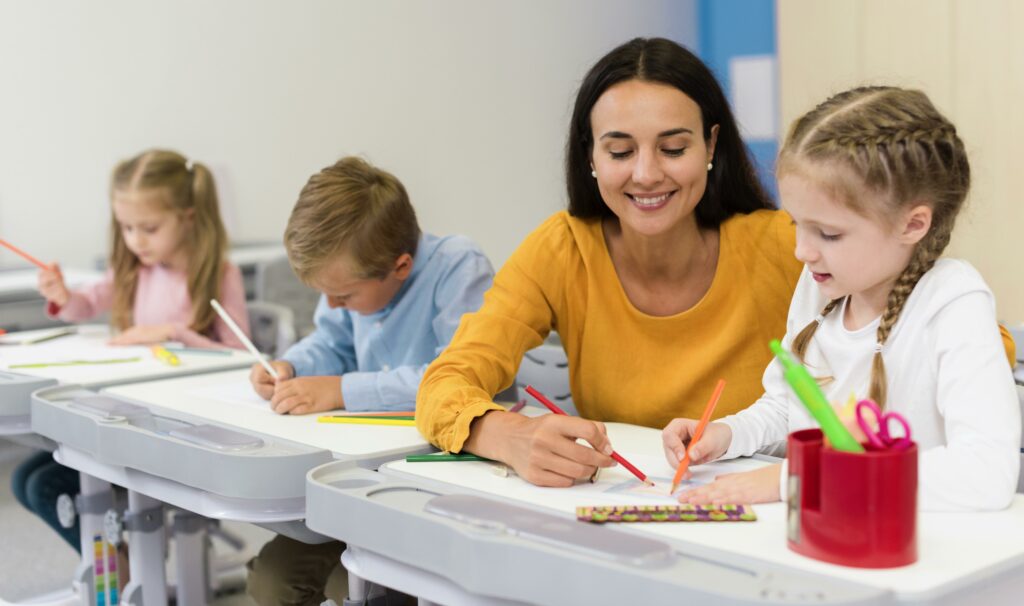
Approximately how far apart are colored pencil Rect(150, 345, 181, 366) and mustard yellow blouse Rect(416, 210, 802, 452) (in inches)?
27.4

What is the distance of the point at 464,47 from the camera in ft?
15.5

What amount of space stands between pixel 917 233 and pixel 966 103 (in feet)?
8.14

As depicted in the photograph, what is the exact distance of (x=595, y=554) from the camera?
952 millimetres

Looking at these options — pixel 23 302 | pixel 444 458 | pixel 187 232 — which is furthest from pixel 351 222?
pixel 23 302

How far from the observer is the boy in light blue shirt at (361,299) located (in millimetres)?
1733

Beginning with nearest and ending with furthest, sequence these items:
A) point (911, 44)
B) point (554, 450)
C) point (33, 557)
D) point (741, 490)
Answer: point (741, 490) → point (554, 450) → point (33, 557) → point (911, 44)

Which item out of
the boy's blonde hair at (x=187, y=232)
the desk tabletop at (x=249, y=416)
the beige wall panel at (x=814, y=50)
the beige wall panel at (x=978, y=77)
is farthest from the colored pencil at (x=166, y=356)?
the beige wall panel at (x=814, y=50)

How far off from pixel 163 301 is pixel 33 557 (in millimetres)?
761

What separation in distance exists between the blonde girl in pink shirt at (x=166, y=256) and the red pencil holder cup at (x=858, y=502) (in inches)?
73.6

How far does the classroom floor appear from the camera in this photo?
2633 millimetres

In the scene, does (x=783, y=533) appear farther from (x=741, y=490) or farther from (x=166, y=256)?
(x=166, y=256)

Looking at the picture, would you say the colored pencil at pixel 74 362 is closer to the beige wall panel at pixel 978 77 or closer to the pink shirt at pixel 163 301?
the pink shirt at pixel 163 301

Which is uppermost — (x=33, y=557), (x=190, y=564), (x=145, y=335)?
(x=145, y=335)

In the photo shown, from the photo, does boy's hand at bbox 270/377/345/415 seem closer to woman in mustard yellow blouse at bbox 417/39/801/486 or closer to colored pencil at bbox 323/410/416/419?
colored pencil at bbox 323/410/416/419
